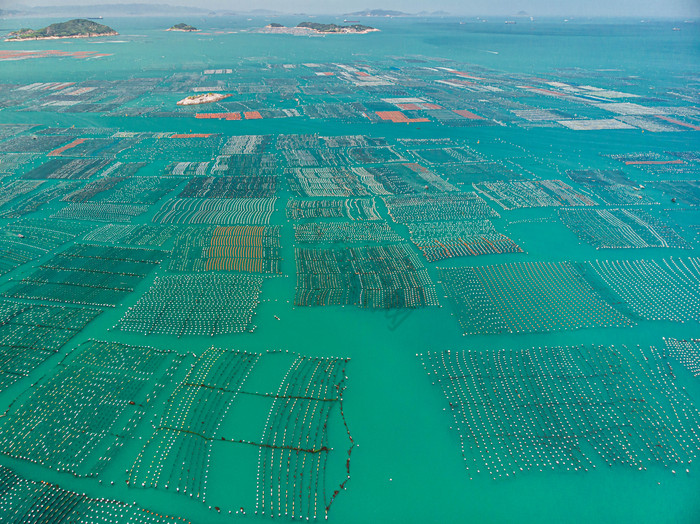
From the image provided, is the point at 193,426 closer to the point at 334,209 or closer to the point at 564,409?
the point at 564,409

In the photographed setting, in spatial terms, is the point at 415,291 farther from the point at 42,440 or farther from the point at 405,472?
the point at 42,440

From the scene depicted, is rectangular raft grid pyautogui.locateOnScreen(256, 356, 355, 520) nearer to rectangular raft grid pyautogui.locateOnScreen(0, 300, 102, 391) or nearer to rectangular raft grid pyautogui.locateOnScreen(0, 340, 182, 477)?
rectangular raft grid pyautogui.locateOnScreen(0, 340, 182, 477)

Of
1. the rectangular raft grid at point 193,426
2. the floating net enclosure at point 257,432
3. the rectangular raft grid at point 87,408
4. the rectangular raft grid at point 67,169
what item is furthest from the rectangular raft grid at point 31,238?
the floating net enclosure at point 257,432

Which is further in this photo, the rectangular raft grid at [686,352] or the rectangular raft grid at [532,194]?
the rectangular raft grid at [532,194]

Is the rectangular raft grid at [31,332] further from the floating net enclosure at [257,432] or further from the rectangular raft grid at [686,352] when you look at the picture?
the rectangular raft grid at [686,352]

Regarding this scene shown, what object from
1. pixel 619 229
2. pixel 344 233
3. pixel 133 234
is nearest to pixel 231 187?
pixel 133 234

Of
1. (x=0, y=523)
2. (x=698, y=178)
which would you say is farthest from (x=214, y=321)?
(x=698, y=178)
